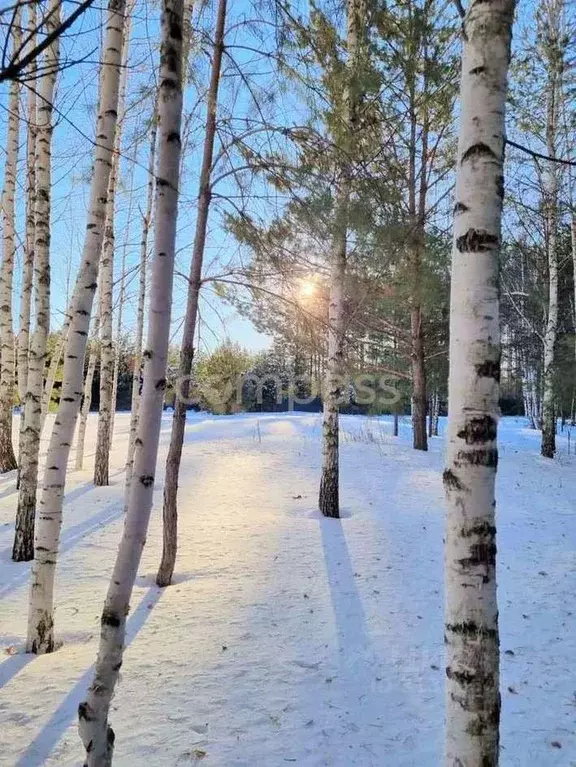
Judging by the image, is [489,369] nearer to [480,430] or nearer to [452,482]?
[480,430]

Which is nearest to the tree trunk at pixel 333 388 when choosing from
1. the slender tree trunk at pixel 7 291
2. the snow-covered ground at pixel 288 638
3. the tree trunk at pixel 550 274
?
the snow-covered ground at pixel 288 638

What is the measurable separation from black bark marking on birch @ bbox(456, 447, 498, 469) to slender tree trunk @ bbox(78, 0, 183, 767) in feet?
4.05

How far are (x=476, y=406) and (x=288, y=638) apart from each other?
2.40m

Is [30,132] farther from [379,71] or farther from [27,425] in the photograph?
[379,71]

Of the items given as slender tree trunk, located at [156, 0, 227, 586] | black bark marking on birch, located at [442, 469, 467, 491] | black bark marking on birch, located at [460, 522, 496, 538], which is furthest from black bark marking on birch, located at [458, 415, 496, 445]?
slender tree trunk, located at [156, 0, 227, 586]

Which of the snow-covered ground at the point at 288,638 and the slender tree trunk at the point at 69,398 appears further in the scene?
the slender tree trunk at the point at 69,398

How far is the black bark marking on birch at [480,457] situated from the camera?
5.68 ft

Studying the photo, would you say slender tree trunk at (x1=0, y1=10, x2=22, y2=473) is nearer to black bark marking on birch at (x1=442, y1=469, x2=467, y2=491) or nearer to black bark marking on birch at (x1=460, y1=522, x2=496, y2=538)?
black bark marking on birch at (x1=442, y1=469, x2=467, y2=491)

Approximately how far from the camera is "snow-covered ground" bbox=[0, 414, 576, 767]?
2375mm

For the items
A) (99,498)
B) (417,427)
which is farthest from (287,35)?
(417,427)

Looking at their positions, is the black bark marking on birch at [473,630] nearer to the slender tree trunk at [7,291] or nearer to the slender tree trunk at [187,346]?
the slender tree trunk at [187,346]

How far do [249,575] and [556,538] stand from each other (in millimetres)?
3605

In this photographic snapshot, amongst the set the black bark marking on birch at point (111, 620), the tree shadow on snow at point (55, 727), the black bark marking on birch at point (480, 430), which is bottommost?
the tree shadow on snow at point (55, 727)

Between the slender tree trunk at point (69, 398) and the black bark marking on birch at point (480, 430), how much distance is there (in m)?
2.48
